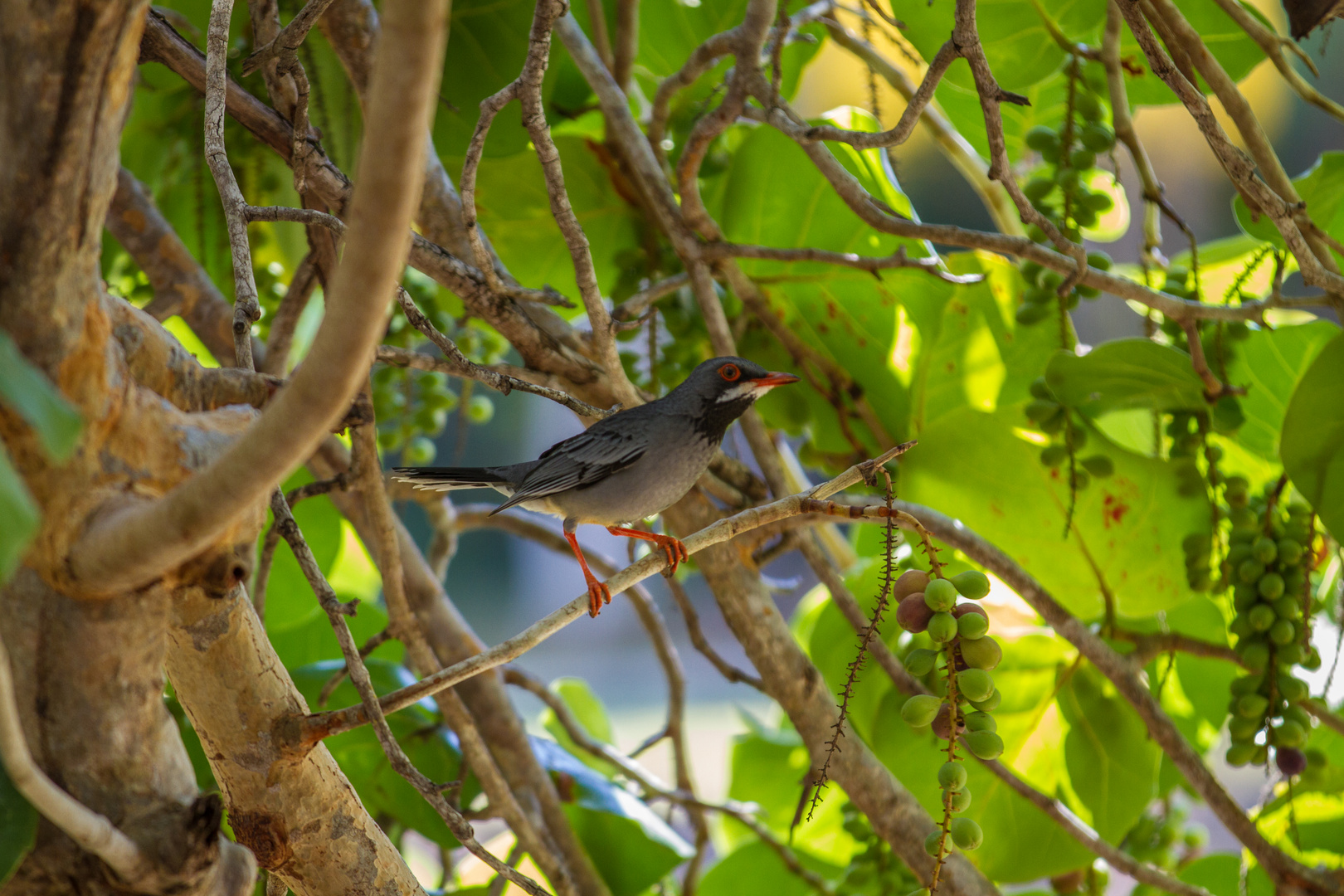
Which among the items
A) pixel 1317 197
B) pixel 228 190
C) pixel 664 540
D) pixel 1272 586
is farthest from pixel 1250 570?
pixel 228 190

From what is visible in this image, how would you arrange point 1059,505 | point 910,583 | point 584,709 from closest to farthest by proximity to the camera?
point 910,583 < point 1059,505 < point 584,709

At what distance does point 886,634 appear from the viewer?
1.46 metres

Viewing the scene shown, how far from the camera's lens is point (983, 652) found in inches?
28.7

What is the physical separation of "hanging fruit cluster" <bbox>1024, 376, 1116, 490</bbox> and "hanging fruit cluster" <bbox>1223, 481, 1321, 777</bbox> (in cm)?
19

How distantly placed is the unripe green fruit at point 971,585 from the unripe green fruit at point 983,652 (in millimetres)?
35

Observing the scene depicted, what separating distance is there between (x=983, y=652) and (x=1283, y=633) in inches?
25.1

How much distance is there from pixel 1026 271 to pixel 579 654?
457 centimetres

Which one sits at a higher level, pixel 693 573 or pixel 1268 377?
pixel 1268 377

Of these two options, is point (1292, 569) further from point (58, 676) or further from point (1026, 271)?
point (58, 676)

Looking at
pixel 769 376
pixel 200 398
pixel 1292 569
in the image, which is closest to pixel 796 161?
pixel 769 376

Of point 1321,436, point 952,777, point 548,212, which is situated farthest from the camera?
point 548,212

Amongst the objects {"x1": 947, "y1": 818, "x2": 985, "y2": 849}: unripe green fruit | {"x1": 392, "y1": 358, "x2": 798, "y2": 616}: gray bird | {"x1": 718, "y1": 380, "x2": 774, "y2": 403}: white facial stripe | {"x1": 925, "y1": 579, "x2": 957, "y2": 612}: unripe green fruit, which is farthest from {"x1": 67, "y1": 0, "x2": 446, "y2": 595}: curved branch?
{"x1": 718, "y1": 380, "x2": 774, "y2": 403}: white facial stripe

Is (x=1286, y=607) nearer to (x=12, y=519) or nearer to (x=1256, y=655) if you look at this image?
(x=1256, y=655)

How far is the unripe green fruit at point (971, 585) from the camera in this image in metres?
0.76
